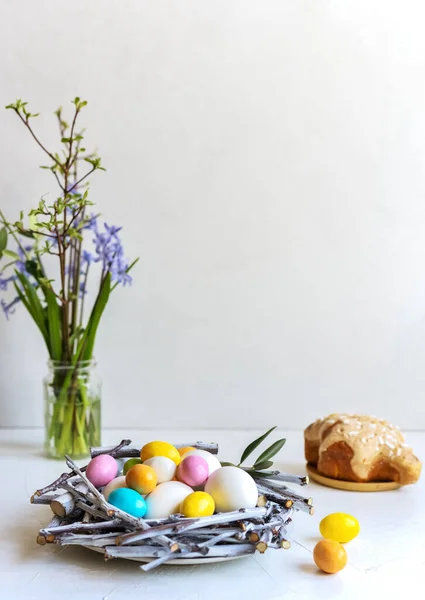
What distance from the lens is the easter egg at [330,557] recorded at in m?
0.88

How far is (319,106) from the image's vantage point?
162 centimetres

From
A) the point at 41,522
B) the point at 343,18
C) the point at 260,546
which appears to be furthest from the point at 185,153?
the point at 260,546

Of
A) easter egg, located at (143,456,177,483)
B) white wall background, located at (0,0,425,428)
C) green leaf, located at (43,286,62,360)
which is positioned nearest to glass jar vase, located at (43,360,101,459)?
green leaf, located at (43,286,62,360)

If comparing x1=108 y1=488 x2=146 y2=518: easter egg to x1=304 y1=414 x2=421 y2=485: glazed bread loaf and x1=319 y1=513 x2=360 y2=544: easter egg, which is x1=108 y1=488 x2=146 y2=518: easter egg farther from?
x1=304 y1=414 x2=421 y2=485: glazed bread loaf

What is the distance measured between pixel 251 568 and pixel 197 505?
0.11 meters

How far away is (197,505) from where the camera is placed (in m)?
0.88

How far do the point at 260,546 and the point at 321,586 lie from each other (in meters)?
0.08

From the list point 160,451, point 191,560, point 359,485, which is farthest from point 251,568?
point 359,485

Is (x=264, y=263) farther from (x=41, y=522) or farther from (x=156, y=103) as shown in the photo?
(x=41, y=522)

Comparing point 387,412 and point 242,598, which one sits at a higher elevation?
point 387,412

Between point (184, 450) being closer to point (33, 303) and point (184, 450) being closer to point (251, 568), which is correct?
point (251, 568)

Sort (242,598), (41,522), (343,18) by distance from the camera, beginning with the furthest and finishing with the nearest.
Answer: (343,18) < (41,522) < (242,598)

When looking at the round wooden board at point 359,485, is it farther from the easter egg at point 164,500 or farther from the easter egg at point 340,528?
the easter egg at point 164,500

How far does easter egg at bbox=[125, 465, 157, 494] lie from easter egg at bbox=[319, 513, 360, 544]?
244 millimetres
